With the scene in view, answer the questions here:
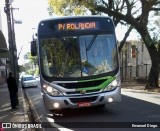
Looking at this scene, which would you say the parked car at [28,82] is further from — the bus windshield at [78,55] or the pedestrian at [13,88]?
the bus windshield at [78,55]

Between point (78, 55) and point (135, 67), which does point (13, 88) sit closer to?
point (78, 55)

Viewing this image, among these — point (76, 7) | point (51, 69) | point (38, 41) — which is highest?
point (76, 7)

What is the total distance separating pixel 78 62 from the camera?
45.4 feet

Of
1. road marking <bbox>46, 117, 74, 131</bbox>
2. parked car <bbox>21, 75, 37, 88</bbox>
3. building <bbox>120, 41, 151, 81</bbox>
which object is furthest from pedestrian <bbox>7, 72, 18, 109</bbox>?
parked car <bbox>21, 75, 37, 88</bbox>

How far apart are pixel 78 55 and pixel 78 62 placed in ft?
0.80

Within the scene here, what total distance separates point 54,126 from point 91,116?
1.96 m

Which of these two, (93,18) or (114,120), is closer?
(114,120)

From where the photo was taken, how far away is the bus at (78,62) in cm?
1357

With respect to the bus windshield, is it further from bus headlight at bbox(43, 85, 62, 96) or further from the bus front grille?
the bus front grille

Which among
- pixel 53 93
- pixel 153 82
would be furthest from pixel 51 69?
pixel 153 82

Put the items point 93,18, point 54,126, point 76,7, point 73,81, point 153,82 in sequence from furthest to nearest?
point 76,7
point 153,82
point 93,18
point 73,81
point 54,126

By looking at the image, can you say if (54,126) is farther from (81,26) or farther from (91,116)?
(81,26)

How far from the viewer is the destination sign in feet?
46.7

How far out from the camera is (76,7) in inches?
1356
